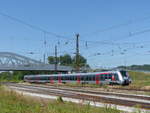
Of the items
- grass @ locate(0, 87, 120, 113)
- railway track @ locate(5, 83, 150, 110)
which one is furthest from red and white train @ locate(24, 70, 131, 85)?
grass @ locate(0, 87, 120, 113)

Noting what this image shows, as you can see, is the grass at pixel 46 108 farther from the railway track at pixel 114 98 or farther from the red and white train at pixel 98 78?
the red and white train at pixel 98 78

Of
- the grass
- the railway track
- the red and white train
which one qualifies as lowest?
the railway track

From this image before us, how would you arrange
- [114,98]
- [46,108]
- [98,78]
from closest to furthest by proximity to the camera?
[46,108], [114,98], [98,78]

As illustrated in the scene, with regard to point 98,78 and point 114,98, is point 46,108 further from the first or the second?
point 98,78

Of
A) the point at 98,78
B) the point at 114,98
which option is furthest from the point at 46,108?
the point at 98,78

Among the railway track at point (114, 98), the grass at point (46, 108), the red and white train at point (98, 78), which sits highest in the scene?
the red and white train at point (98, 78)

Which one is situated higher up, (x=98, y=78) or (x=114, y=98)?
(x=98, y=78)

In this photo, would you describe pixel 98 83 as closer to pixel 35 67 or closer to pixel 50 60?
pixel 35 67

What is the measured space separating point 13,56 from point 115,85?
106 m

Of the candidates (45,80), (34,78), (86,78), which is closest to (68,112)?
(86,78)

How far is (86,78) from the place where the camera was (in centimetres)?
4550

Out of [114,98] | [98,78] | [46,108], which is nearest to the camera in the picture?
[46,108]

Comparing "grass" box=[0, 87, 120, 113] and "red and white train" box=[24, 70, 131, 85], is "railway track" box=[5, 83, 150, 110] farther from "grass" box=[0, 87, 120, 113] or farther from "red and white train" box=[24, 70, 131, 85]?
"red and white train" box=[24, 70, 131, 85]

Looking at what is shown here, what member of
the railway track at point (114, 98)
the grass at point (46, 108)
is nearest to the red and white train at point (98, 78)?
the railway track at point (114, 98)
